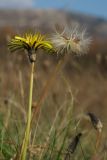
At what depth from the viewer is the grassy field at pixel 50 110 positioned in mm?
1748

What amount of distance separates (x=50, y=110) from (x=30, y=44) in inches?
87.9

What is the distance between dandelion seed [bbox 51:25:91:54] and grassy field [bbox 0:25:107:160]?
0.05 m

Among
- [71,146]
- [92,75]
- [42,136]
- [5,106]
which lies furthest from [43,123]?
[92,75]

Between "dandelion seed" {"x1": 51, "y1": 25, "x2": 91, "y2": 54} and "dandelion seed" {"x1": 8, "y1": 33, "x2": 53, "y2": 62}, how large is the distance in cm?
3

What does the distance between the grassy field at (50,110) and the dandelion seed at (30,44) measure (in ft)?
0.20

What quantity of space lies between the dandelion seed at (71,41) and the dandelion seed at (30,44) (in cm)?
3

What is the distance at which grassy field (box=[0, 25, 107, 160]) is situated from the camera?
1.75 m

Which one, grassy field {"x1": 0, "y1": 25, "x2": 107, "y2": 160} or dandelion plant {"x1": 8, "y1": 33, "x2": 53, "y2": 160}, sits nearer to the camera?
dandelion plant {"x1": 8, "y1": 33, "x2": 53, "y2": 160}

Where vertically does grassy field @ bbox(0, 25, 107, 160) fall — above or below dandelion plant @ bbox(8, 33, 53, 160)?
below

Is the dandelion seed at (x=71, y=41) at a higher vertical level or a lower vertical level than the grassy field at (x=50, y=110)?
higher

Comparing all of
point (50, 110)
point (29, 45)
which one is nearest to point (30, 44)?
point (29, 45)

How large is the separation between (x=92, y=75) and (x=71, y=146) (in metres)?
6.43

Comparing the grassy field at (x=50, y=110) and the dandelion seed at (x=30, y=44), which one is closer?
the dandelion seed at (x=30, y=44)

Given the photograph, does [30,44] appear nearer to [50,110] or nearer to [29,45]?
[29,45]
